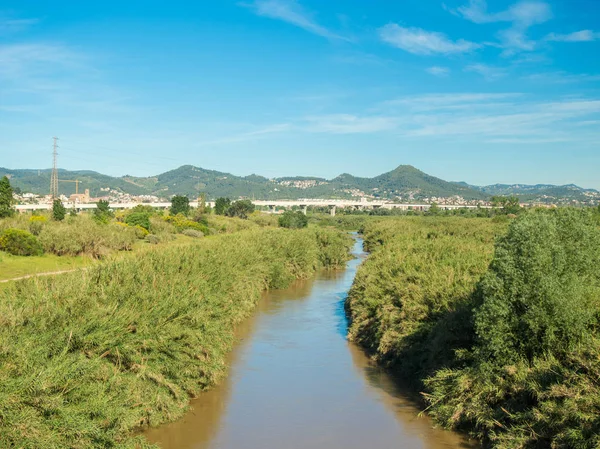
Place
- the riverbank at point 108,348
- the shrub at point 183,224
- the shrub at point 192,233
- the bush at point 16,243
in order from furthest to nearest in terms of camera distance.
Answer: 1. the shrub at point 183,224
2. the shrub at point 192,233
3. the bush at point 16,243
4. the riverbank at point 108,348

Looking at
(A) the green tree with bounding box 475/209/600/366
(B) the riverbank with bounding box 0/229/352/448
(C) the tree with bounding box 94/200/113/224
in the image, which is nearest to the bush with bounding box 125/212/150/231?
(C) the tree with bounding box 94/200/113/224

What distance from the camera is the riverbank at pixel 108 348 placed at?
13.7 metres

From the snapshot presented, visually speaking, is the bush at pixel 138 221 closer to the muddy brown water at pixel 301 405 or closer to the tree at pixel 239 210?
the muddy brown water at pixel 301 405

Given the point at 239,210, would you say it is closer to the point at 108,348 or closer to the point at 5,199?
the point at 5,199

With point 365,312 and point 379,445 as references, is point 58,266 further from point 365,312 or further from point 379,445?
point 379,445

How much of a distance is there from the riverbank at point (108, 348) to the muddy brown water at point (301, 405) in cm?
108

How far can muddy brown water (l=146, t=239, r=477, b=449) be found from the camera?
63.2ft

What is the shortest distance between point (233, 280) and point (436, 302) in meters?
12.6

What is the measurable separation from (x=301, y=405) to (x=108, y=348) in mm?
8343

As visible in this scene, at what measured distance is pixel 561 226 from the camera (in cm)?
2148

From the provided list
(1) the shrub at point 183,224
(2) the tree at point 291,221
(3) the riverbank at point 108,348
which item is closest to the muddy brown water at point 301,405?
(3) the riverbank at point 108,348

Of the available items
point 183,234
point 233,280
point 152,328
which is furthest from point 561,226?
point 183,234

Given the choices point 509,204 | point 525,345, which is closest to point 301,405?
point 525,345

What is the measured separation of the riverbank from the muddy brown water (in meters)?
1.08
